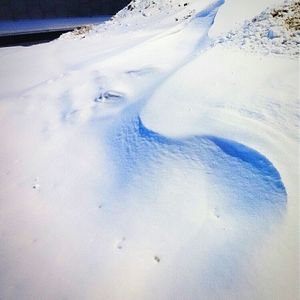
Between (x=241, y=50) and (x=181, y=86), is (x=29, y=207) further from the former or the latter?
(x=241, y=50)

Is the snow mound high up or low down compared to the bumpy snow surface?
up

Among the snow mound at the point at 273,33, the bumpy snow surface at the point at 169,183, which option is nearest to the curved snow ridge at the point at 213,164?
the bumpy snow surface at the point at 169,183

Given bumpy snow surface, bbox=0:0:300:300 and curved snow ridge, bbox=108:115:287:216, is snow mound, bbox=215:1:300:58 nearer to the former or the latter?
bumpy snow surface, bbox=0:0:300:300

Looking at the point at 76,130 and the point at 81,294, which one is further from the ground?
the point at 76,130

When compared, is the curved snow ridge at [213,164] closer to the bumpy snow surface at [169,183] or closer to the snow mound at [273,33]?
the bumpy snow surface at [169,183]

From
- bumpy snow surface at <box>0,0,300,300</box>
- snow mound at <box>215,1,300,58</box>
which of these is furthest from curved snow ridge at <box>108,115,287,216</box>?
snow mound at <box>215,1,300,58</box>

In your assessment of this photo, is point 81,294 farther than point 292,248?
Yes

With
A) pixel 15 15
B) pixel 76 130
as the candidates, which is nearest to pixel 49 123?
pixel 76 130

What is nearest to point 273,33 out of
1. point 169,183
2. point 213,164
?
point 213,164

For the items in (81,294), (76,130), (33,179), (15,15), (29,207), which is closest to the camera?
(81,294)
